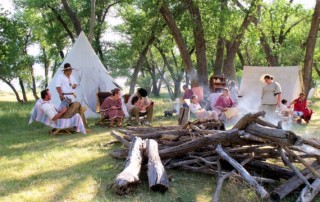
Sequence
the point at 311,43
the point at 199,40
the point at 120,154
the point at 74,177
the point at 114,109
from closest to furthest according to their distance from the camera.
→ the point at 74,177
the point at 120,154
the point at 114,109
the point at 311,43
the point at 199,40

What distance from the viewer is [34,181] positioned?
474 cm

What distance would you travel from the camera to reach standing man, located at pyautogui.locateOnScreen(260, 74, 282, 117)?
9484 mm

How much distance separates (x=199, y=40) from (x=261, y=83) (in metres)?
3.06

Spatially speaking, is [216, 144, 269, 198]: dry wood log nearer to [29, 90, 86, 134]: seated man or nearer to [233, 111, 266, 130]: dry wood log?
[233, 111, 266, 130]: dry wood log

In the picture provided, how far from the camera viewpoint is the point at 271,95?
9555 millimetres

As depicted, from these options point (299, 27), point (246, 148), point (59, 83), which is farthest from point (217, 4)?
point (299, 27)

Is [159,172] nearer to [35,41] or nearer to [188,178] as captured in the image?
[188,178]

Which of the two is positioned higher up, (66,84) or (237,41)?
(237,41)

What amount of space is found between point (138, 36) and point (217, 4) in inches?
298

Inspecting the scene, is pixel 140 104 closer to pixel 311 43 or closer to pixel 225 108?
pixel 225 108

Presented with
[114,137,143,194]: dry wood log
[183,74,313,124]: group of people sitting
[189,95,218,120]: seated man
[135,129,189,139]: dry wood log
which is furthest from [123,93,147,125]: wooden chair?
[114,137,143,194]: dry wood log

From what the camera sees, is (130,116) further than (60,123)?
Yes

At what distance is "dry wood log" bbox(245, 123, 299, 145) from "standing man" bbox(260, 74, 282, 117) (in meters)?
Result: 5.23

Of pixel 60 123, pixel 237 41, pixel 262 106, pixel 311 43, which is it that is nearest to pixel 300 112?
pixel 262 106
